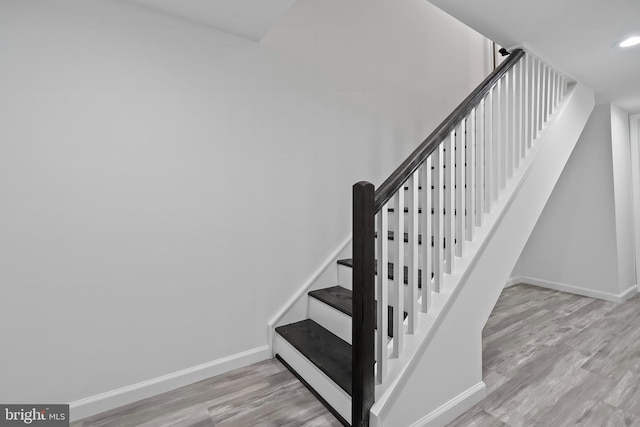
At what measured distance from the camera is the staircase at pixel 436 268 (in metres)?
1.31

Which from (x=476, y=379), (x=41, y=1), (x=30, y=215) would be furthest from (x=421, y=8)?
(x=30, y=215)

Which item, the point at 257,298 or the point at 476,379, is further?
the point at 257,298

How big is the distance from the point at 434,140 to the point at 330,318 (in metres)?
1.25

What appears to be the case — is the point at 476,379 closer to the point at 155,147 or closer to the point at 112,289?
the point at 112,289

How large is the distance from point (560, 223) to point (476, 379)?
2.89 m

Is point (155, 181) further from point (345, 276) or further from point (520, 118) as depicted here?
point (520, 118)

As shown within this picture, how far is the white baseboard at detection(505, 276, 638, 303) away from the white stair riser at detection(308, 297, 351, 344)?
299 centimetres

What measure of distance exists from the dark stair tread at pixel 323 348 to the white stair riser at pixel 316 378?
0.11 feet

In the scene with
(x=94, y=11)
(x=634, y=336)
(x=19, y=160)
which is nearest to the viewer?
(x=19, y=160)

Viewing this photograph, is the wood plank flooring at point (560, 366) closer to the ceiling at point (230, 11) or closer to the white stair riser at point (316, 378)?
the white stair riser at point (316, 378)

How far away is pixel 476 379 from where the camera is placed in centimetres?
166

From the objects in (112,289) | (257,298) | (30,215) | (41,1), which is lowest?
(257,298)
